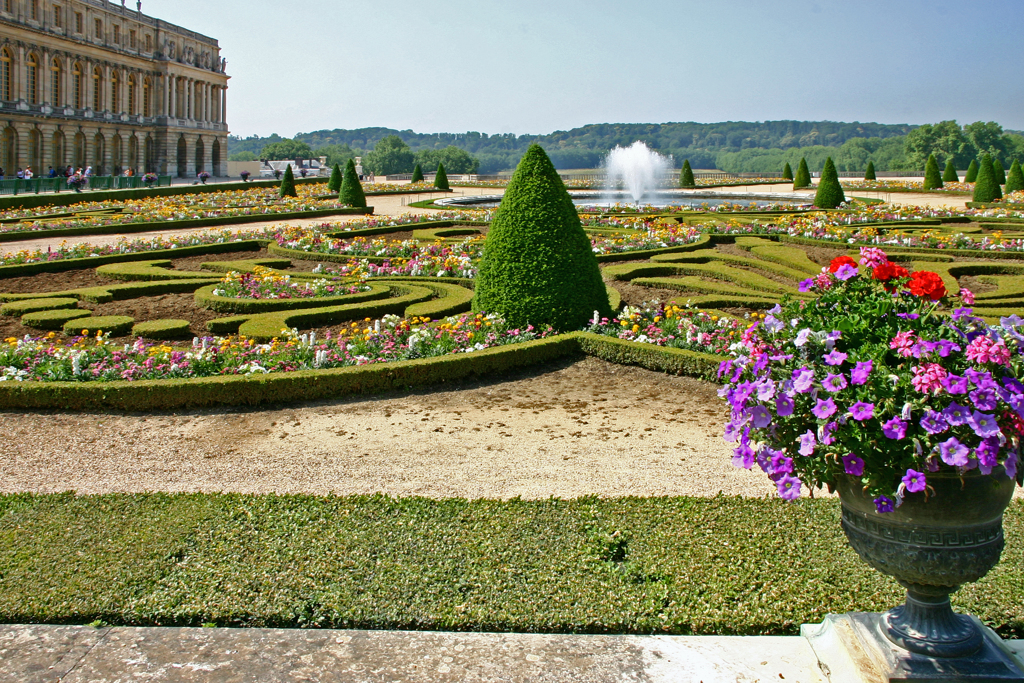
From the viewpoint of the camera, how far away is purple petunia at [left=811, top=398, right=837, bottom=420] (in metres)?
2.90

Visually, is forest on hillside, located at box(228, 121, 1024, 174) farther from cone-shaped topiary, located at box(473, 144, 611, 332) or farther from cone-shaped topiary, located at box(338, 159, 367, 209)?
cone-shaped topiary, located at box(473, 144, 611, 332)

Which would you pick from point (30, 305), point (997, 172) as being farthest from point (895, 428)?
point (997, 172)

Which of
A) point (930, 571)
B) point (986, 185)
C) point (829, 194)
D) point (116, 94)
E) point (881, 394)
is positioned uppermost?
point (116, 94)

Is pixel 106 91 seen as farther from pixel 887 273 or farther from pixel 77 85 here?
pixel 887 273

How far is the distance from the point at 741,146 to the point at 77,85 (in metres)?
137

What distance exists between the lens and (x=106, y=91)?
62.2 metres

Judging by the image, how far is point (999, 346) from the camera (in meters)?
2.85

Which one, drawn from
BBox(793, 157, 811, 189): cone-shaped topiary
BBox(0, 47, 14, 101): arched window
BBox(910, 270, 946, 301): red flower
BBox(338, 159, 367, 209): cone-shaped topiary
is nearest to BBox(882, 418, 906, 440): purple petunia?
BBox(910, 270, 946, 301): red flower

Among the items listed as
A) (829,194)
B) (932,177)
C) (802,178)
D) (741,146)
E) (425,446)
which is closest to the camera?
(425,446)

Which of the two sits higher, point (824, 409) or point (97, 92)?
point (97, 92)

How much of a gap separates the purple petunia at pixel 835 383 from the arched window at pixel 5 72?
6058cm

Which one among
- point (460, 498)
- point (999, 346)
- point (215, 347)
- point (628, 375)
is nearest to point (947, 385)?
point (999, 346)

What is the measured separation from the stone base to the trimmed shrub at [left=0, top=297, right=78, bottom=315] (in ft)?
33.1

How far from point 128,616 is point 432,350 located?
495 cm
